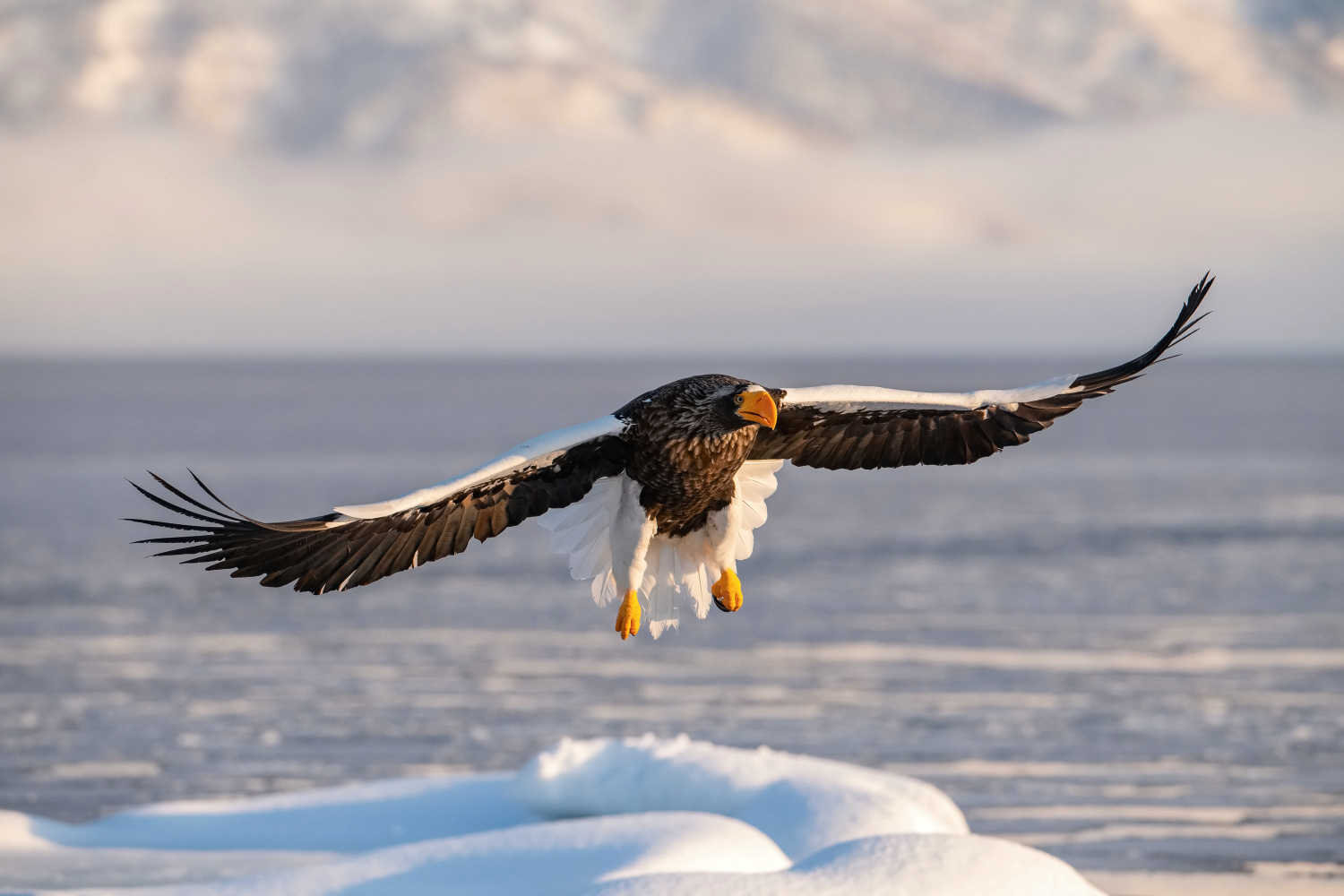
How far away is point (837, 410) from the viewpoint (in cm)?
803

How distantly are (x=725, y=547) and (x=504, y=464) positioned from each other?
4.81ft

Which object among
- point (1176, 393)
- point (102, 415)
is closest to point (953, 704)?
point (102, 415)

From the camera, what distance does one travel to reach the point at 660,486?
7.76m

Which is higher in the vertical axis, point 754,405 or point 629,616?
point 754,405

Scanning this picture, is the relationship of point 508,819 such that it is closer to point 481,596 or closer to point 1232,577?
point 481,596

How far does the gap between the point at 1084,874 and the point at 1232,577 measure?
47.0ft

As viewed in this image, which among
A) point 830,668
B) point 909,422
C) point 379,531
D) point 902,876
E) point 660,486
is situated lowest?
point 830,668

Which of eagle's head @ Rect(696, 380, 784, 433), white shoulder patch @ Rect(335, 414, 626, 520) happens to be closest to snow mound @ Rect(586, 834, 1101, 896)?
white shoulder patch @ Rect(335, 414, 626, 520)

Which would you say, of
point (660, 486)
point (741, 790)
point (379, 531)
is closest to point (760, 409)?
point (660, 486)

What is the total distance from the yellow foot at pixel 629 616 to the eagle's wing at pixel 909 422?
100 cm

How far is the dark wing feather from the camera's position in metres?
6.73

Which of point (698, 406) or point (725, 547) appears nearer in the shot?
point (698, 406)

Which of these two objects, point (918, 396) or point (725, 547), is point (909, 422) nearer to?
point (918, 396)

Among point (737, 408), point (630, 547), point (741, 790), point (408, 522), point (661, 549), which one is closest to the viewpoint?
point (737, 408)
